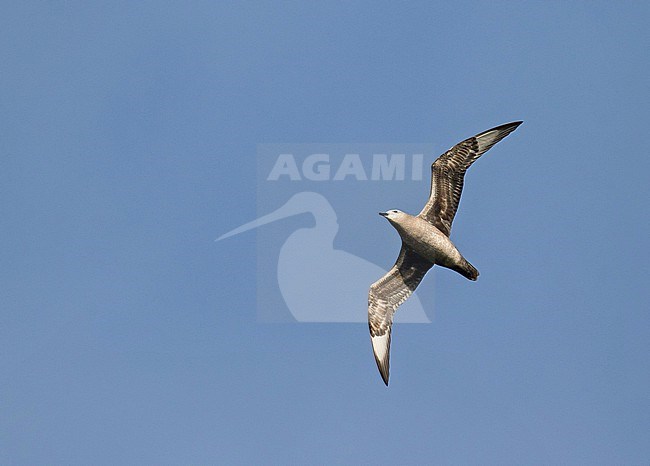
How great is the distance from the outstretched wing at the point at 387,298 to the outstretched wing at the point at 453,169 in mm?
1692

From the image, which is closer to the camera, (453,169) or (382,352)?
(453,169)

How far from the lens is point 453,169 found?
80.4 feet

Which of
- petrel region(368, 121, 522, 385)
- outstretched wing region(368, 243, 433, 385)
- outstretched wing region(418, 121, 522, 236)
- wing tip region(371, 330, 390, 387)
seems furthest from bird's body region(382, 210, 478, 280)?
wing tip region(371, 330, 390, 387)

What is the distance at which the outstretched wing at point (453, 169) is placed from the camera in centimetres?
2447

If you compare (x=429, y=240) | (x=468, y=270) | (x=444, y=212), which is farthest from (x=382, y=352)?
(x=444, y=212)

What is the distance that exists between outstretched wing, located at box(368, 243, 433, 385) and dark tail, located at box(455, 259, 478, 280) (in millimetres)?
1406

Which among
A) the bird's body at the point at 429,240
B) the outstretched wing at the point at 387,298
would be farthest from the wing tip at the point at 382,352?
the bird's body at the point at 429,240

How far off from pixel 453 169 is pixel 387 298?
3763 mm

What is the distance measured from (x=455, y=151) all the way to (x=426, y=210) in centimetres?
152

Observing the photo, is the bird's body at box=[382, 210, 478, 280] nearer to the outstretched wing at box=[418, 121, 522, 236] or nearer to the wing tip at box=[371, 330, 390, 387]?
the outstretched wing at box=[418, 121, 522, 236]

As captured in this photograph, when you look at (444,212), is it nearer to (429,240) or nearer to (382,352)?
(429,240)

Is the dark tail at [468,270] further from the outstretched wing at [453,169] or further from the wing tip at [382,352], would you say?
the wing tip at [382,352]

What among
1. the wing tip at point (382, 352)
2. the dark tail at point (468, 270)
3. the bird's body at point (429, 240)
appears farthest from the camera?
the wing tip at point (382, 352)

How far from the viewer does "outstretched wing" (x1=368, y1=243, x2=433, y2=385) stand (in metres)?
26.0
